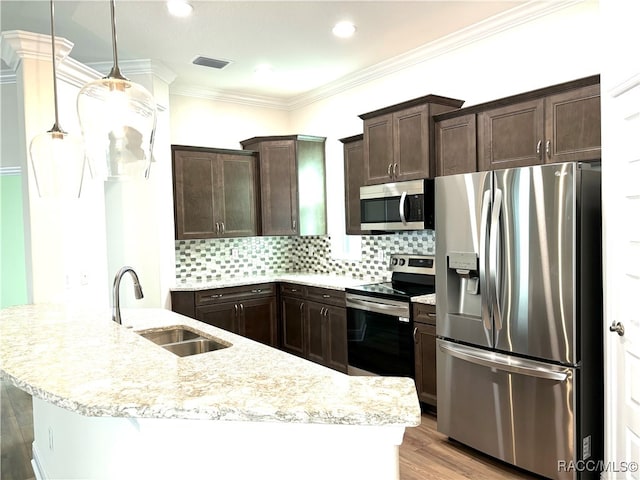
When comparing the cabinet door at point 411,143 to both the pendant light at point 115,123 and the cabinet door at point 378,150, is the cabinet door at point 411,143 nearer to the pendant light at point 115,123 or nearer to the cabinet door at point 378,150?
the cabinet door at point 378,150

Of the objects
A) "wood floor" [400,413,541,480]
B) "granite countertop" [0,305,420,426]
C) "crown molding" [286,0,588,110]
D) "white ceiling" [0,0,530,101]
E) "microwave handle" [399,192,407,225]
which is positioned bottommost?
"wood floor" [400,413,541,480]

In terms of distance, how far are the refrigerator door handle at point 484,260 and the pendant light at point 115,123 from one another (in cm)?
192

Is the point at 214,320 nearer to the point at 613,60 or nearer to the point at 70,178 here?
the point at 70,178

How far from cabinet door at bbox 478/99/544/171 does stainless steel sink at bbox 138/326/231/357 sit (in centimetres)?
231

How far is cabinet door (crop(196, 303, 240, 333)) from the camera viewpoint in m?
4.82

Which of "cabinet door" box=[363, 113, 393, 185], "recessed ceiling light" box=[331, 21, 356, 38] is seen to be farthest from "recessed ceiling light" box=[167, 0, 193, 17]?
"cabinet door" box=[363, 113, 393, 185]

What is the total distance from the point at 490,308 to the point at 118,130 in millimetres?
2203

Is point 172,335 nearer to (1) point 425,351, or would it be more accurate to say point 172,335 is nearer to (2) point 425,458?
(2) point 425,458

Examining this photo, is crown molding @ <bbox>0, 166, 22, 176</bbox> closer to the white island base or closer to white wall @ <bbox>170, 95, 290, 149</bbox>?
white wall @ <bbox>170, 95, 290, 149</bbox>

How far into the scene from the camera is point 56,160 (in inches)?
88.0

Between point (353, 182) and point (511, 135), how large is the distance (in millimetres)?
1812

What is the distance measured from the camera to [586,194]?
2.53 meters

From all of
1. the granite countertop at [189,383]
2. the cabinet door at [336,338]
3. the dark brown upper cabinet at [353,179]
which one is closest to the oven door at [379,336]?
the cabinet door at [336,338]

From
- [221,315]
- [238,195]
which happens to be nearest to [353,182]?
[238,195]
